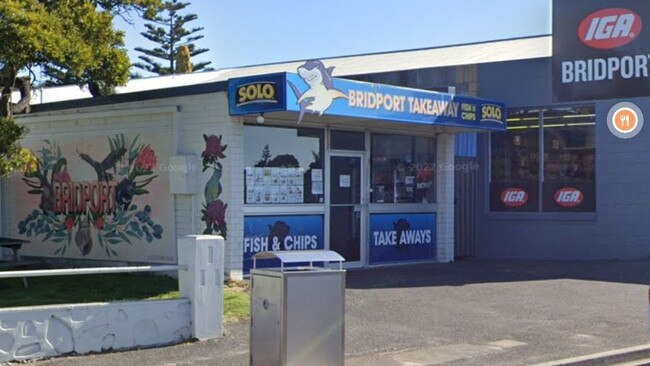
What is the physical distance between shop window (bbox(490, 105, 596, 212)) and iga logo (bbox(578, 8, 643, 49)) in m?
2.12

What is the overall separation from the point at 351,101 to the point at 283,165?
5.64 ft

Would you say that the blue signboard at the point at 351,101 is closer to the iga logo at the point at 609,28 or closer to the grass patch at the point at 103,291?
the iga logo at the point at 609,28

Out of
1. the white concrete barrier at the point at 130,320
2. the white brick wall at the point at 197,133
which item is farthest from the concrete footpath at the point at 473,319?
the white brick wall at the point at 197,133

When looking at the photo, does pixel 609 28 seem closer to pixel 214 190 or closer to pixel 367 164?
pixel 367 164

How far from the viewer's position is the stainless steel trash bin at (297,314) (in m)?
6.65

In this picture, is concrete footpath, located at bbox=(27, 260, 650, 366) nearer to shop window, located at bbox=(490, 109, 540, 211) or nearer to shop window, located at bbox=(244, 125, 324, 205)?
shop window, located at bbox=(244, 125, 324, 205)

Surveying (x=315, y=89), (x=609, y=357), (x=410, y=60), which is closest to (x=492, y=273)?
(x=315, y=89)

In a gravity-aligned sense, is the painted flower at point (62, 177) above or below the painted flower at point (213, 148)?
below

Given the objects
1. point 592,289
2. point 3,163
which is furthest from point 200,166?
point 592,289

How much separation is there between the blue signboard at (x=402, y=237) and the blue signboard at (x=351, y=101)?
223 centimetres

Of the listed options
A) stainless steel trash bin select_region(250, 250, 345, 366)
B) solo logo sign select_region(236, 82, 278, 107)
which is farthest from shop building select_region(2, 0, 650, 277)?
stainless steel trash bin select_region(250, 250, 345, 366)

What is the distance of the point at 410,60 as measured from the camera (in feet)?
75.5

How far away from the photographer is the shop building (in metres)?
12.7

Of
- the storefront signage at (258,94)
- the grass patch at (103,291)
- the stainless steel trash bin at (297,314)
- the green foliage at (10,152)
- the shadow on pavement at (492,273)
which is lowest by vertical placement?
the shadow on pavement at (492,273)
